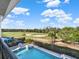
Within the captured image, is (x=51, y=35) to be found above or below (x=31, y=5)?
below

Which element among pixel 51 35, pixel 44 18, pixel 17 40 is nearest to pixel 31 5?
pixel 44 18

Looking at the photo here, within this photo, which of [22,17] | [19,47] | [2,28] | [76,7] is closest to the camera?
[76,7]

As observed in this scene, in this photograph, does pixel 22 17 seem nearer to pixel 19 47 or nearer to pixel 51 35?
pixel 19 47

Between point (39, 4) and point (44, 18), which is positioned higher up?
point (39, 4)

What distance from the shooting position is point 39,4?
9.07 metres

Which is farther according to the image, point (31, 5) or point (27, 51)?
point (31, 5)

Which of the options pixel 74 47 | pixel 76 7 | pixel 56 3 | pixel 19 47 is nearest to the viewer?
pixel 74 47

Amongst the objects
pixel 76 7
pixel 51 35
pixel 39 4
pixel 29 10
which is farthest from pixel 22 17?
pixel 76 7

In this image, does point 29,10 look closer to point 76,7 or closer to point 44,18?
point 44,18

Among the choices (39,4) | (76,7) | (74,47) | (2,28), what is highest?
(39,4)

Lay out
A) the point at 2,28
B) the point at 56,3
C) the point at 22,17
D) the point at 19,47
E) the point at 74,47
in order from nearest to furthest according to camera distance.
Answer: the point at 74,47 < the point at 56,3 < the point at 19,47 < the point at 22,17 < the point at 2,28

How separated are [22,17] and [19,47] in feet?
5.37

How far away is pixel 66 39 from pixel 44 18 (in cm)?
332

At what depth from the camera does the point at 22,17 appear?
29.0ft
